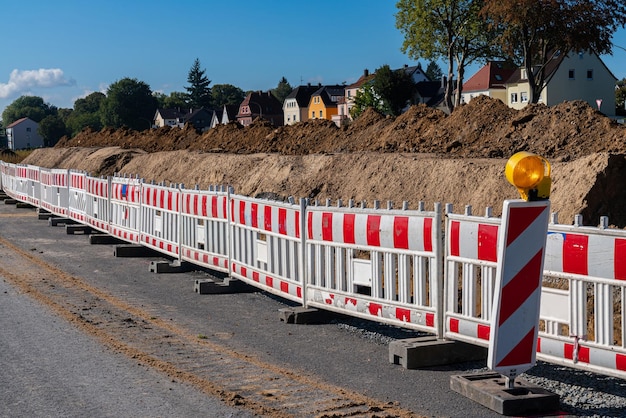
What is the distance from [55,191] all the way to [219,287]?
14.4 metres

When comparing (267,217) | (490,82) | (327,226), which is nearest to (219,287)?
(267,217)

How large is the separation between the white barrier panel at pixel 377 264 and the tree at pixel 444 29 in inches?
1954

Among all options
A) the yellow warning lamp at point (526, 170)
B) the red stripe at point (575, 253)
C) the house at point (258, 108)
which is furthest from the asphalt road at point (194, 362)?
the house at point (258, 108)

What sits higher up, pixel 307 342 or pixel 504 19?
pixel 504 19

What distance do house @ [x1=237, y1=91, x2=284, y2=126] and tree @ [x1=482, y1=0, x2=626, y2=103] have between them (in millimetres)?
108689

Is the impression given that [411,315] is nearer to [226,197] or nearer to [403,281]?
[403,281]

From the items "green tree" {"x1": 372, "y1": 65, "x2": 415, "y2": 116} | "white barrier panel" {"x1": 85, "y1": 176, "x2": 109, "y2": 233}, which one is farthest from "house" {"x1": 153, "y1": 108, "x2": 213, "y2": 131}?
"white barrier panel" {"x1": 85, "y1": 176, "x2": 109, "y2": 233}

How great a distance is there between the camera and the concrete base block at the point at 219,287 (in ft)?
41.7

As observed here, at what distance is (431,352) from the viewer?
8133 mm

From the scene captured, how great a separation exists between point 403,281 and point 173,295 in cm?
489

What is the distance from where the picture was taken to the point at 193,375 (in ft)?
25.9

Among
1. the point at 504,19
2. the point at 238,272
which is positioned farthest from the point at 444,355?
the point at 504,19

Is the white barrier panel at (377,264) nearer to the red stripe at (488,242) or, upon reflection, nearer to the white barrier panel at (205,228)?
the red stripe at (488,242)

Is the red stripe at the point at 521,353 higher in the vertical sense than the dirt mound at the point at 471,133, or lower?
lower
